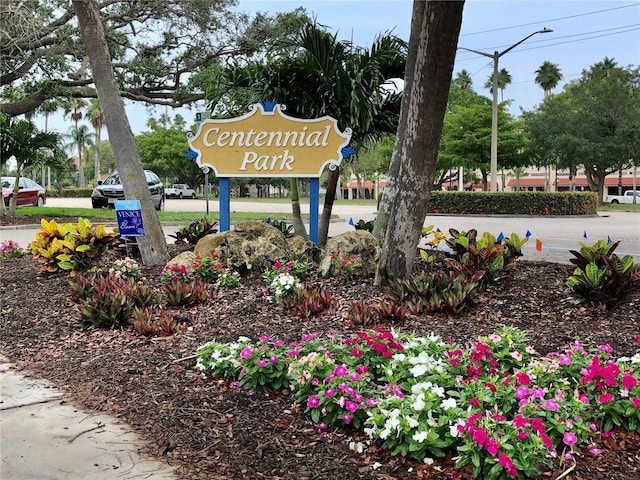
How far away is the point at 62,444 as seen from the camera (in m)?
3.17

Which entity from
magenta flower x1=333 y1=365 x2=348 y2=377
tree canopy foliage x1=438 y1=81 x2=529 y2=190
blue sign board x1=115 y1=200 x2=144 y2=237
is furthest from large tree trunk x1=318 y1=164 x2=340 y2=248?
tree canopy foliage x1=438 y1=81 x2=529 y2=190

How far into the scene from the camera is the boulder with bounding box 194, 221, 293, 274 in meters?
6.76

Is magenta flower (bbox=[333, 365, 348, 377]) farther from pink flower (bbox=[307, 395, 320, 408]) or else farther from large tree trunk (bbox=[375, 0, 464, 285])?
large tree trunk (bbox=[375, 0, 464, 285])

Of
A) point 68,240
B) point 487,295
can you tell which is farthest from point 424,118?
point 68,240

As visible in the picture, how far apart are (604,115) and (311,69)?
3600 centimetres

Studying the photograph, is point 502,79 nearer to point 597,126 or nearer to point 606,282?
point 597,126

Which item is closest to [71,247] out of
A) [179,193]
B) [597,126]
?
[597,126]

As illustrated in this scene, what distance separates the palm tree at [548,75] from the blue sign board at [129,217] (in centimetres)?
8543

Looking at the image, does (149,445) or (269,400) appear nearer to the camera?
(149,445)

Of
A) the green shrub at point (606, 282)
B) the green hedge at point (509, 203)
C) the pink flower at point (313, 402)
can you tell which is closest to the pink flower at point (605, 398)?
the pink flower at point (313, 402)

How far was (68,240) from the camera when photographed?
735cm

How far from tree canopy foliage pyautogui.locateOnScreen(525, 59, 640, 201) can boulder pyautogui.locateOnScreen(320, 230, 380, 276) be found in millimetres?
34735

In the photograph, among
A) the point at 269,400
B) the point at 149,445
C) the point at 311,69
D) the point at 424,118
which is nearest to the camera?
the point at 149,445

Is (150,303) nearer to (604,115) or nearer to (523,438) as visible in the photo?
(523,438)
